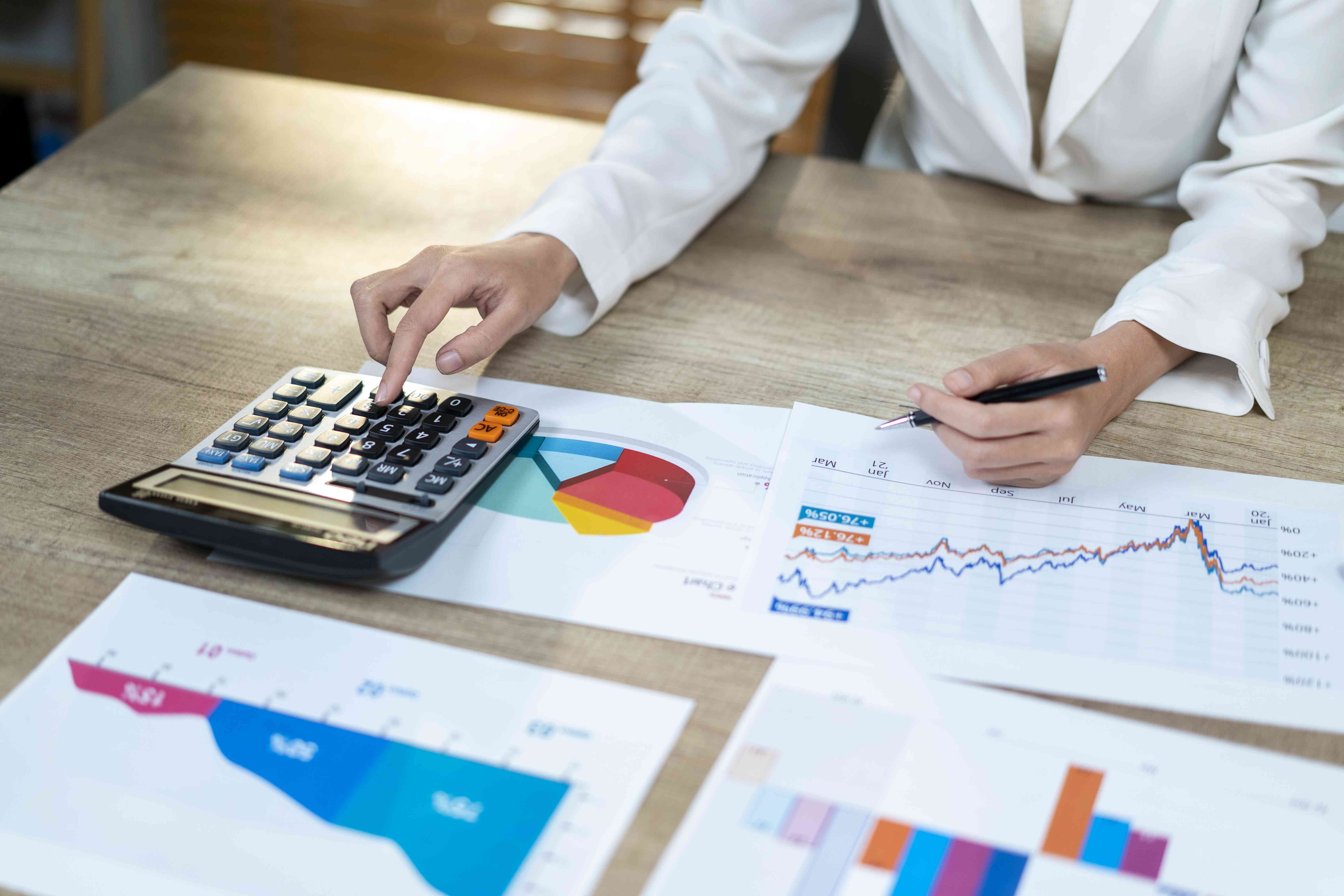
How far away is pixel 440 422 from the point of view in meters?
0.60

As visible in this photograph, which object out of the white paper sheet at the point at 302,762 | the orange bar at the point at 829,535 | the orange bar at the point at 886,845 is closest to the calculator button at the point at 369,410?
the white paper sheet at the point at 302,762

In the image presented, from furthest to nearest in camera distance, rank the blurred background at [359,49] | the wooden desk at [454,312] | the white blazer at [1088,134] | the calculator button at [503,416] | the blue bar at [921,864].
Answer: the blurred background at [359,49]
the white blazer at [1088,134]
the calculator button at [503,416]
the wooden desk at [454,312]
the blue bar at [921,864]

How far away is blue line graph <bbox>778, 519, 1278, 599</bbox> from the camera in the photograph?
53 cm

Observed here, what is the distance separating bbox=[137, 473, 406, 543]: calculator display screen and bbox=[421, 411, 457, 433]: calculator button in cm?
8

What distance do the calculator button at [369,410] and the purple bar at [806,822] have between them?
1.09 ft

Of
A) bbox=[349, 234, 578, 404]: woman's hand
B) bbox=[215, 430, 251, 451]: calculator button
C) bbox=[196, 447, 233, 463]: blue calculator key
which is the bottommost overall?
bbox=[196, 447, 233, 463]: blue calculator key

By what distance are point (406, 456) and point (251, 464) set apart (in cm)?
8

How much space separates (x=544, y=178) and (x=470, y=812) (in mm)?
651

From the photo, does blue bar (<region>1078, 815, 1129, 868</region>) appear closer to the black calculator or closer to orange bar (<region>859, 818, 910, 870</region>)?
orange bar (<region>859, 818, 910, 870</region>)

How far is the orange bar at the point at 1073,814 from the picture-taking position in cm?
41

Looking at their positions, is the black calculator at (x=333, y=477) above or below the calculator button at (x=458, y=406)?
below

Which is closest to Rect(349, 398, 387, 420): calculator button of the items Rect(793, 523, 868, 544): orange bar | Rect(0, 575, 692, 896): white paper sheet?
Rect(0, 575, 692, 896): white paper sheet

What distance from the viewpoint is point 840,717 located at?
1.49ft

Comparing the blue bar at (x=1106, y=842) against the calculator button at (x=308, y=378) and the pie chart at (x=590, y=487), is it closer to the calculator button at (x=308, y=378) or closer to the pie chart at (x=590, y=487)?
the pie chart at (x=590, y=487)
